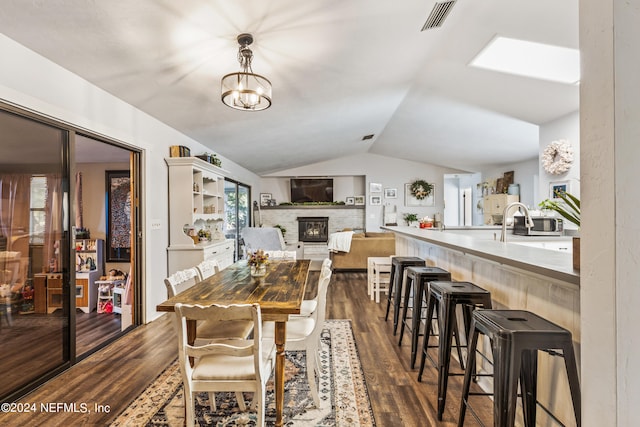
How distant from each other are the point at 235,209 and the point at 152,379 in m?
5.13

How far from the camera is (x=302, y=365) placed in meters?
2.58

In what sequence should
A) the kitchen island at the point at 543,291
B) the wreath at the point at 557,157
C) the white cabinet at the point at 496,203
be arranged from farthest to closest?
the white cabinet at the point at 496,203, the wreath at the point at 557,157, the kitchen island at the point at 543,291

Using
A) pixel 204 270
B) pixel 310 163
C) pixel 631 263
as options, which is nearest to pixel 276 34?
pixel 204 270

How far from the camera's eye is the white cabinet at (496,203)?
6.65 metres

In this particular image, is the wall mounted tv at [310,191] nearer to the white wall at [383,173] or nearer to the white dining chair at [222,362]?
the white wall at [383,173]

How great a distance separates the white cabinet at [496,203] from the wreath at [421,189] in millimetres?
2223

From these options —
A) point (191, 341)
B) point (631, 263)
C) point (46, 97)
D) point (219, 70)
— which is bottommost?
point (191, 341)

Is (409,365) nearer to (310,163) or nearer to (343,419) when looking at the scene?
(343,419)

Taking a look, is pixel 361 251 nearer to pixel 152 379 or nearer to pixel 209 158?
pixel 209 158

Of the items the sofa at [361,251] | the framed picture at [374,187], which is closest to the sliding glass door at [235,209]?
the sofa at [361,251]

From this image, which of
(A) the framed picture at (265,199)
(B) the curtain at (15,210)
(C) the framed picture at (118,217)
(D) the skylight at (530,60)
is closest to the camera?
(B) the curtain at (15,210)

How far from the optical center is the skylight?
3205 millimetres

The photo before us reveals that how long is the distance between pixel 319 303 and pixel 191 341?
30.6 inches

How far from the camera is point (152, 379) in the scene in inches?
92.0
